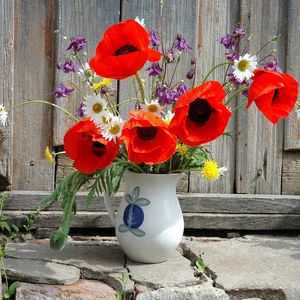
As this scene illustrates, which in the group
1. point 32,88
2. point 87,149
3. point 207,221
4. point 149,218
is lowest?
point 207,221

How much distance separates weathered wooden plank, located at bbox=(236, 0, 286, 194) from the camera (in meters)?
3.09

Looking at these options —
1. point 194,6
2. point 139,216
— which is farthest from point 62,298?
point 194,6

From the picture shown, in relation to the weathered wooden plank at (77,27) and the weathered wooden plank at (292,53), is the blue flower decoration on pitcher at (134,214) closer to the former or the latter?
the weathered wooden plank at (77,27)

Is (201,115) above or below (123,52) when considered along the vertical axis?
below

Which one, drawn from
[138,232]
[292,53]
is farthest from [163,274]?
[292,53]

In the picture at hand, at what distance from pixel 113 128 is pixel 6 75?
90cm

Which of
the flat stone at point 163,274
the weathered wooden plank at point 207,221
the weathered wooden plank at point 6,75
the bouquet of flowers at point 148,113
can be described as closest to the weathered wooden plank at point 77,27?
the weathered wooden plank at point 6,75

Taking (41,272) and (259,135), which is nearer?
(41,272)

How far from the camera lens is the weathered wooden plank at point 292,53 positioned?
3115 millimetres

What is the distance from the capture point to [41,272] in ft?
7.36

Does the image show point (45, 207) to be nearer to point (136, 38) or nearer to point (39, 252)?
point (39, 252)

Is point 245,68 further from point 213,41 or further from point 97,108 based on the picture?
point 213,41

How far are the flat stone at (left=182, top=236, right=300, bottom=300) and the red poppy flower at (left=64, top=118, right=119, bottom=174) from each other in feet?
1.92

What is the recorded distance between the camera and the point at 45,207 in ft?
9.51
